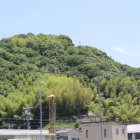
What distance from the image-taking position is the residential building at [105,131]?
1320 inches

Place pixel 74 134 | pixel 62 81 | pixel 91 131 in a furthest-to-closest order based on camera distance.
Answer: pixel 62 81 → pixel 74 134 → pixel 91 131

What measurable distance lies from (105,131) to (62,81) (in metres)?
26.3

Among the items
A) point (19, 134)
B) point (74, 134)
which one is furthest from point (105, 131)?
point (74, 134)

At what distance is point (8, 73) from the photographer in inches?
2751

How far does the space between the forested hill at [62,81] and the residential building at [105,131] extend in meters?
8.73

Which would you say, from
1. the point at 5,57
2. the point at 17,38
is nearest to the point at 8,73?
the point at 5,57

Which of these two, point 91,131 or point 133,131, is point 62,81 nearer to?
point 133,131

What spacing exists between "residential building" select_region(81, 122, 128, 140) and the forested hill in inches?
344

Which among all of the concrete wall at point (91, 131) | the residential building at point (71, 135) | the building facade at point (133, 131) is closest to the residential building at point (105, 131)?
the concrete wall at point (91, 131)

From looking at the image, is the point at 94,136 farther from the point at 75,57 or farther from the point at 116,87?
the point at 75,57

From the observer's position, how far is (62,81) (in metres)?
59.5

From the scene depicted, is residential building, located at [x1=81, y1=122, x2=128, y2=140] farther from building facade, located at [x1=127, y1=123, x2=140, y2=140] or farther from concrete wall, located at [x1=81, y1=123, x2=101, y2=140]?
building facade, located at [x1=127, y1=123, x2=140, y2=140]

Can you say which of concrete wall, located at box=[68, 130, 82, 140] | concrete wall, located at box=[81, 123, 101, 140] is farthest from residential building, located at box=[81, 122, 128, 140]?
concrete wall, located at box=[68, 130, 82, 140]

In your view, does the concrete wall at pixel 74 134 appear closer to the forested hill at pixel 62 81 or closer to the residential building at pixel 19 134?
the residential building at pixel 19 134
